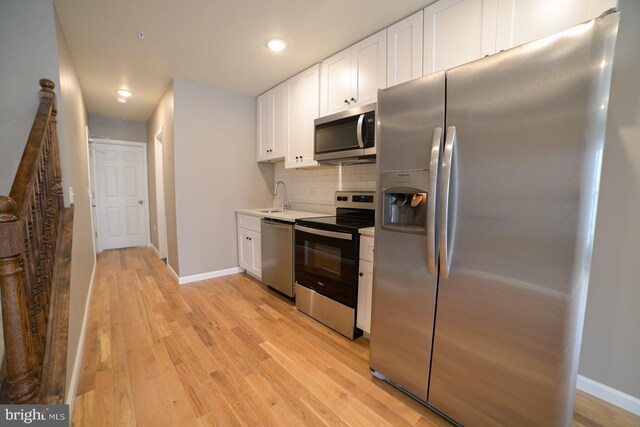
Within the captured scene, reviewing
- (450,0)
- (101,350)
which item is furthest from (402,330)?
(101,350)

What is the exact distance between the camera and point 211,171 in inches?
136

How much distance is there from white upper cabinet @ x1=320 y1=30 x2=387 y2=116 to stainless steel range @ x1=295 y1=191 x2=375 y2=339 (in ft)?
2.80

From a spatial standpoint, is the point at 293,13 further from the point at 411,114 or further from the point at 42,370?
the point at 42,370

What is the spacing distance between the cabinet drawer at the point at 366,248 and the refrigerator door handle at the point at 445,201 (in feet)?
2.27

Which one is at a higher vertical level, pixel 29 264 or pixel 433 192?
pixel 433 192

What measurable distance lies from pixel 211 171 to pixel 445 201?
3007 mm

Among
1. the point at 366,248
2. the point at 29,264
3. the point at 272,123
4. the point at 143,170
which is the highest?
the point at 272,123

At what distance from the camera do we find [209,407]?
149 centimetres

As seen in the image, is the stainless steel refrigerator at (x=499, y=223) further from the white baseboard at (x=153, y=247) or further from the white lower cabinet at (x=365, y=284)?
the white baseboard at (x=153, y=247)

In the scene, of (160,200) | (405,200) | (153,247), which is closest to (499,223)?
(405,200)

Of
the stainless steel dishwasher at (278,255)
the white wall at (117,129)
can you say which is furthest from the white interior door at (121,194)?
the stainless steel dishwasher at (278,255)

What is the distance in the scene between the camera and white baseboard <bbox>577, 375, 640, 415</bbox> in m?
1.46

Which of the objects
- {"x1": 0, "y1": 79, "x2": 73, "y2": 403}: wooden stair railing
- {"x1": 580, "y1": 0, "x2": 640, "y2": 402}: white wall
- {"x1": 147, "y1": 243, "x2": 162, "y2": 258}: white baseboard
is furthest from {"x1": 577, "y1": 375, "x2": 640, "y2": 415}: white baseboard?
{"x1": 147, "y1": 243, "x2": 162, "y2": 258}: white baseboard

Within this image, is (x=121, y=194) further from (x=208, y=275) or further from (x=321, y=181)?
(x=321, y=181)
